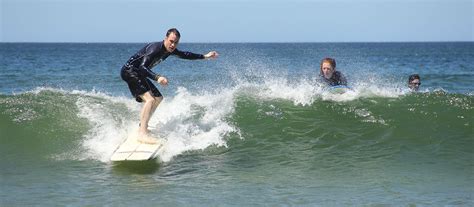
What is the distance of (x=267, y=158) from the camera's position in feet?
27.1

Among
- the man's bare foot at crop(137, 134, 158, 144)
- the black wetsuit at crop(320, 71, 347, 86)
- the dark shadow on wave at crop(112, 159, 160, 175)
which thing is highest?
the black wetsuit at crop(320, 71, 347, 86)

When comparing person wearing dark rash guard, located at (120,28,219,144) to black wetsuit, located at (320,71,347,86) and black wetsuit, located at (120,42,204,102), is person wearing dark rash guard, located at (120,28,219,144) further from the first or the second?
black wetsuit, located at (320,71,347,86)

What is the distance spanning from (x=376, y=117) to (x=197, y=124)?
10.6ft

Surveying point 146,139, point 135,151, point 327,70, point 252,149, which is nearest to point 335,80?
point 327,70

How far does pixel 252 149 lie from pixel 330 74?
10.9 ft

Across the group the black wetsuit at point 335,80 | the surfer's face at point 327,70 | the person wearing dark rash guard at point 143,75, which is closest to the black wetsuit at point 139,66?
the person wearing dark rash guard at point 143,75

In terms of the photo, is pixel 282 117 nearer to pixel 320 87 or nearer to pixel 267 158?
pixel 320 87

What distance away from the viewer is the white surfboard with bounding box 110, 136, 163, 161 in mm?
7871

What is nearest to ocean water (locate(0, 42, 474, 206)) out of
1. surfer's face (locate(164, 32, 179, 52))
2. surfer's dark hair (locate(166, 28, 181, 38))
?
surfer's face (locate(164, 32, 179, 52))

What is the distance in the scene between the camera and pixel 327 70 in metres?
11.3

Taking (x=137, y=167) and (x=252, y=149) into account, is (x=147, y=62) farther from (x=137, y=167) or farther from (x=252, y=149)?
(x=252, y=149)

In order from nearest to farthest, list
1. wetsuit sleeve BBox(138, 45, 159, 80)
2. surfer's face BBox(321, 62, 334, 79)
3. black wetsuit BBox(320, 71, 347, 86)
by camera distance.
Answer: wetsuit sleeve BBox(138, 45, 159, 80) < surfer's face BBox(321, 62, 334, 79) < black wetsuit BBox(320, 71, 347, 86)

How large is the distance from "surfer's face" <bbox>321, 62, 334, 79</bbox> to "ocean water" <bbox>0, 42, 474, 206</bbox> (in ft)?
0.92

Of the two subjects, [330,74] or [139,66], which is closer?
[139,66]
